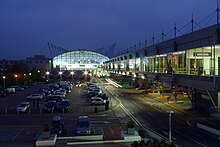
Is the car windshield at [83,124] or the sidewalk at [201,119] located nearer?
the car windshield at [83,124]

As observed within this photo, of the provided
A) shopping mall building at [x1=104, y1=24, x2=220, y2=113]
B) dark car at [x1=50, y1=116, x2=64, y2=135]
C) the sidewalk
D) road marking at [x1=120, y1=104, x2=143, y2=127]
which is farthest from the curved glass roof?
dark car at [x1=50, y1=116, x2=64, y2=135]

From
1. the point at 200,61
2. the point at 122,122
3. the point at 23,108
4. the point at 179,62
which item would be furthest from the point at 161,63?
the point at 23,108

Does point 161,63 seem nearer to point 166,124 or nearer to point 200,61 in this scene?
point 200,61

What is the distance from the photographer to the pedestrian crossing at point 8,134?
24594 millimetres

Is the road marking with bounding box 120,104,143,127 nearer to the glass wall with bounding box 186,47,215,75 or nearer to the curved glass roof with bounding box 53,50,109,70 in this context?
the glass wall with bounding box 186,47,215,75

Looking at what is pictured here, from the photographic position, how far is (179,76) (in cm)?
3378

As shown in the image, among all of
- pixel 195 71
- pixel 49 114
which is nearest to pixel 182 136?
pixel 195 71

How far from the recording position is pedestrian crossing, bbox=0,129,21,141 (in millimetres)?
24594

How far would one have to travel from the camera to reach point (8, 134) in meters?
26.1

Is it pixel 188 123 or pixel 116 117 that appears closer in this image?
pixel 188 123

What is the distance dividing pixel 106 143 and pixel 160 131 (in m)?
6.79

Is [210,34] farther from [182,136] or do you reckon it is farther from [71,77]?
[71,77]

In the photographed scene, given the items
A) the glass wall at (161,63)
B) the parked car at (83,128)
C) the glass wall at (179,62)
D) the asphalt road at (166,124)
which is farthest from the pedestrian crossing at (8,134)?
the glass wall at (161,63)

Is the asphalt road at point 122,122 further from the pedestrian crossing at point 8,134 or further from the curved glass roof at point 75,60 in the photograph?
the curved glass roof at point 75,60
